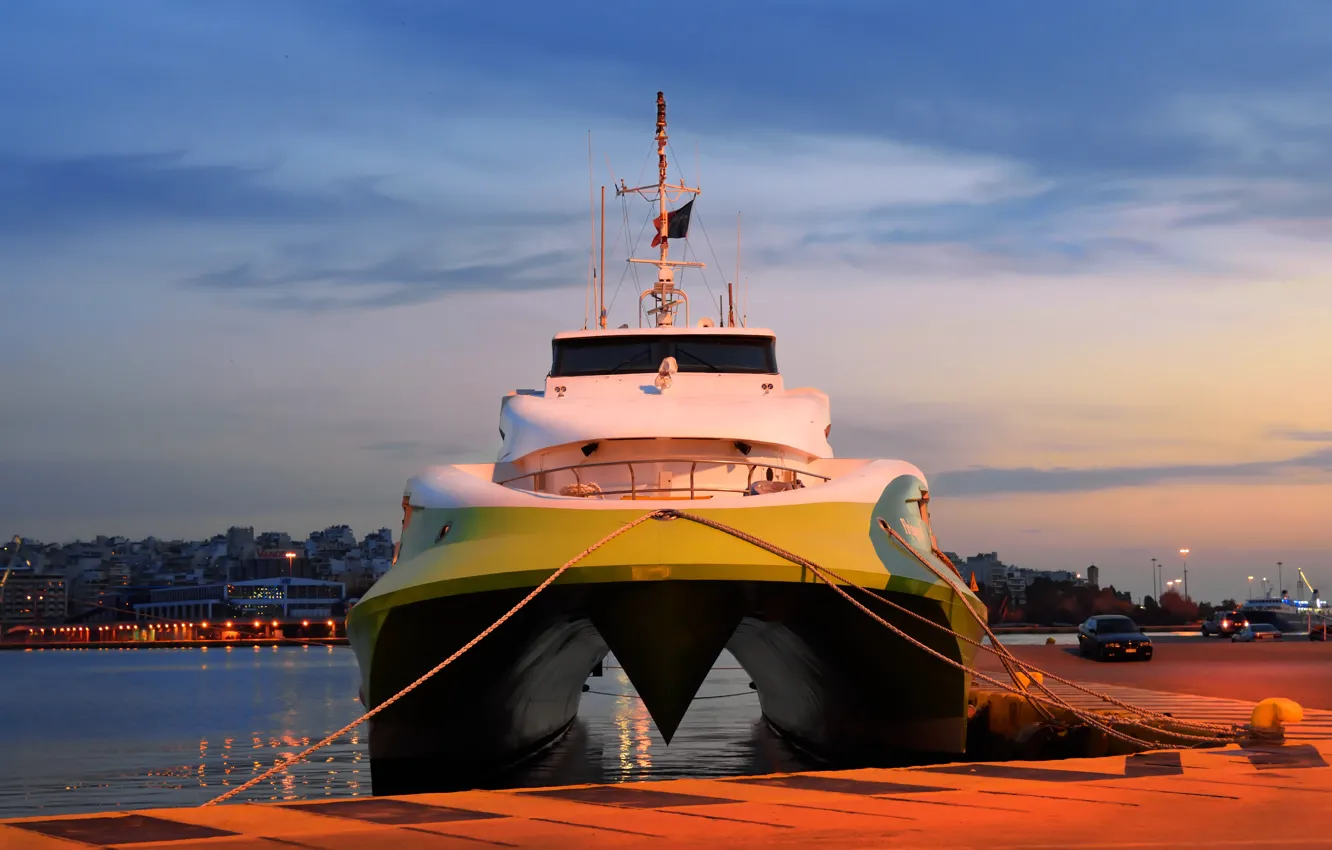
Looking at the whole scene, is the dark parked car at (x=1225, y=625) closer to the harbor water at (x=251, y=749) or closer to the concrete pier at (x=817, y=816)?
the harbor water at (x=251, y=749)

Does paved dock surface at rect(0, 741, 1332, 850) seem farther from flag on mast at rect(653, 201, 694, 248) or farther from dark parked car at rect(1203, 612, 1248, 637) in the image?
dark parked car at rect(1203, 612, 1248, 637)

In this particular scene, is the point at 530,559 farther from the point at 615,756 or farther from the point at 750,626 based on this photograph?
the point at 615,756

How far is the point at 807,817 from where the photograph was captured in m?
8.53

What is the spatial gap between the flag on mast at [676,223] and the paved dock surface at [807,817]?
50.3 ft

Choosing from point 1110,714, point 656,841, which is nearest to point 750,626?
point 1110,714

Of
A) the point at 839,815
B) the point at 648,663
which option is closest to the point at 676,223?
the point at 648,663

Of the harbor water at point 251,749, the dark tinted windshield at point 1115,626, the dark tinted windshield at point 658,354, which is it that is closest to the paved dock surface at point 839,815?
the harbor water at point 251,749

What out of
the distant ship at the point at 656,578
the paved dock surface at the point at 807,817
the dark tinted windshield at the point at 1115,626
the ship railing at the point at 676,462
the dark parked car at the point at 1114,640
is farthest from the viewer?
the dark tinted windshield at the point at 1115,626

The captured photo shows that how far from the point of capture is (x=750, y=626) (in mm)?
17172

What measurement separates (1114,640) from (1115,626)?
155 centimetres

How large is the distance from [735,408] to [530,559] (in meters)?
4.12

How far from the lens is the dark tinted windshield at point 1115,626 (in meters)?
42.1

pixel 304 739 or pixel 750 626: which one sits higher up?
pixel 750 626

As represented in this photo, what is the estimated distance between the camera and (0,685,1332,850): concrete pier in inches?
303
